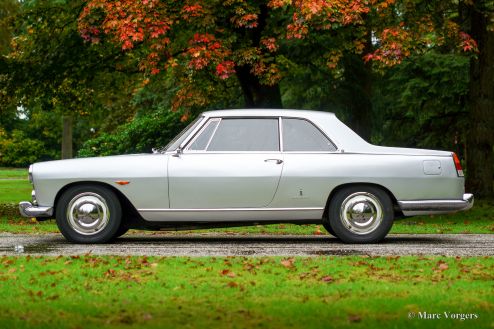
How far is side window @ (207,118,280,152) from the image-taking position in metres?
11.1

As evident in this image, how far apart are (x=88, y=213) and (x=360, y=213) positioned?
3.36 m

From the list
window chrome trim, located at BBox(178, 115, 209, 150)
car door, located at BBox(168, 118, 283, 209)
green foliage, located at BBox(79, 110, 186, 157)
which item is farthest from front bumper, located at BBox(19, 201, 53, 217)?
green foliage, located at BBox(79, 110, 186, 157)

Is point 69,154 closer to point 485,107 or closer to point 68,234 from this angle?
point 485,107

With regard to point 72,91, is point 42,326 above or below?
below

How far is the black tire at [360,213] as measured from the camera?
11.0 metres

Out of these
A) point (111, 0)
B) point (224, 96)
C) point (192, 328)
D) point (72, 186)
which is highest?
point (111, 0)

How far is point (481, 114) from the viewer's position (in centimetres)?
2088

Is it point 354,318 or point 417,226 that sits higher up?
point 354,318

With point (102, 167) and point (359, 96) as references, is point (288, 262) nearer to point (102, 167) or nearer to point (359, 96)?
point (102, 167)

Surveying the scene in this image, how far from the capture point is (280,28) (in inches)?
709

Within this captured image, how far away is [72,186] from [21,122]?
63945mm

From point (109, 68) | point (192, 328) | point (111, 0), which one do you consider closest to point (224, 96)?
point (109, 68)

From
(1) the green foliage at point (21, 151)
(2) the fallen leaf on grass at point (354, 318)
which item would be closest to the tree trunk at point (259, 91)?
(2) the fallen leaf on grass at point (354, 318)

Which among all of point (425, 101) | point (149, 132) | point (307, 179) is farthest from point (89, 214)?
point (149, 132)
